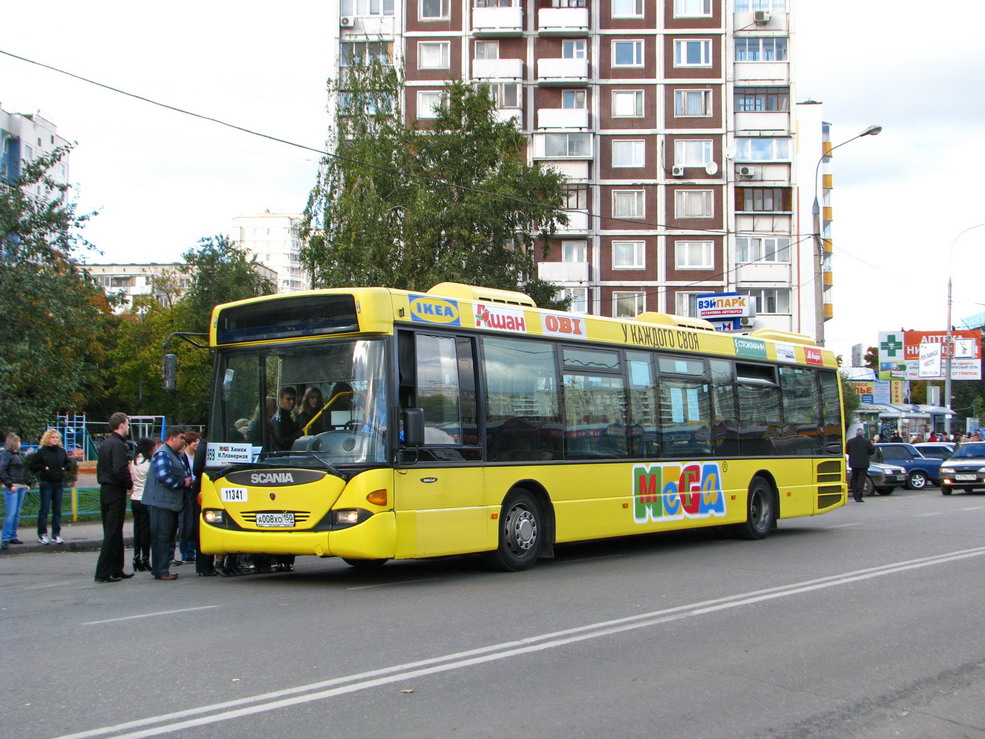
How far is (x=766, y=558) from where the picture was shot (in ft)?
46.0

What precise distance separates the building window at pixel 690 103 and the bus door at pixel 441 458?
164 ft

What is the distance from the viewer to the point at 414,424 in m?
10.6

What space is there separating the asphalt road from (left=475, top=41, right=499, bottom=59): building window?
161 ft

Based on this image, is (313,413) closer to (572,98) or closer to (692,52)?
(572,98)

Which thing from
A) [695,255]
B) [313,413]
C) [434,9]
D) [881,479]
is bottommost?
[881,479]

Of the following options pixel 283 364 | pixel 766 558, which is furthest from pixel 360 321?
pixel 766 558

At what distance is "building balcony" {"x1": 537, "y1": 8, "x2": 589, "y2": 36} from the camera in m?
57.8

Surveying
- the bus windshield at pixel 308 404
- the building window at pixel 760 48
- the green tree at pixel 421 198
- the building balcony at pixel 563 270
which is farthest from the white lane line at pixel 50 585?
the building window at pixel 760 48

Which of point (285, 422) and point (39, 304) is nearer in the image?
point (285, 422)

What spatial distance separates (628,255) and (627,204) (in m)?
2.70

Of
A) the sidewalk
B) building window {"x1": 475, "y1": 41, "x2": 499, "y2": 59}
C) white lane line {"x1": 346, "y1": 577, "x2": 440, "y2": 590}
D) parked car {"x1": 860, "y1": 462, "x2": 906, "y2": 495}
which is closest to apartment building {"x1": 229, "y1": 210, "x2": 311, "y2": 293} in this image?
building window {"x1": 475, "y1": 41, "x2": 499, "y2": 59}

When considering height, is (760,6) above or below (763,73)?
above

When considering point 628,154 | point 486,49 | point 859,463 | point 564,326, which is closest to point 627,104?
point 628,154

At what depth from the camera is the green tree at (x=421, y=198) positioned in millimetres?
38438
